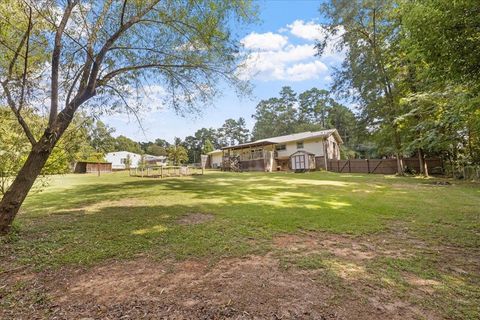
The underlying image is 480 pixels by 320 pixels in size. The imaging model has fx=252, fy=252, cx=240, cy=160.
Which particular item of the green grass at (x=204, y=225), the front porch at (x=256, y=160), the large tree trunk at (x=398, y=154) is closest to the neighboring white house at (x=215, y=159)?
the front porch at (x=256, y=160)

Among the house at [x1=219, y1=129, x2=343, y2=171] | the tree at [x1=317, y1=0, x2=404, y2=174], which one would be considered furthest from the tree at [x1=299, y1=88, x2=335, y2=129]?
the tree at [x1=317, y1=0, x2=404, y2=174]

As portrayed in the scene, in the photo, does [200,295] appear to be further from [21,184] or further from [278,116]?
[278,116]

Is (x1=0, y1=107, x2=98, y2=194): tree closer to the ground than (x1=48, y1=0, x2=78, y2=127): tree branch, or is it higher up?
closer to the ground

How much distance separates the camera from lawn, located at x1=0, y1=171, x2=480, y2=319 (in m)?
2.52

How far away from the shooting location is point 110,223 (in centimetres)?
530

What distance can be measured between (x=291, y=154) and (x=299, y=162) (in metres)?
2.28

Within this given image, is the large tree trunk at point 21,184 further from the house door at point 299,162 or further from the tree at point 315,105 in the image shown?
the tree at point 315,105

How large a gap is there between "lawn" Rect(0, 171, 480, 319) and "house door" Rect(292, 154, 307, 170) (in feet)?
57.6

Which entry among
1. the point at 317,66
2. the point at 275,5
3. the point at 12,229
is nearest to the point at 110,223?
the point at 12,229

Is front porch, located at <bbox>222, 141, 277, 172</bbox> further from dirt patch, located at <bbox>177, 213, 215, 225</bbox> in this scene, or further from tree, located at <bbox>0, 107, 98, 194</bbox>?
tree, located at <bbox>0, 107, 98, 194</bbox>

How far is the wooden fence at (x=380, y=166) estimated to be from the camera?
18750 millimetres

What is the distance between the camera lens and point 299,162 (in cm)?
2478

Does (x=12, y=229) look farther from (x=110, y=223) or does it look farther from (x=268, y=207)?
(x=268, y=207)

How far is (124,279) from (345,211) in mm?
5285
